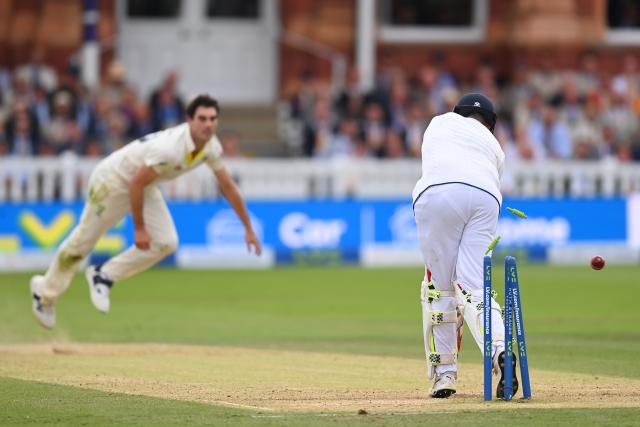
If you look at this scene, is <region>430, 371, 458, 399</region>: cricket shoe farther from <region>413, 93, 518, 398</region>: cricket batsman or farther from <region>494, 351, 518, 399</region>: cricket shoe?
<region>494, 351, 518, 399</region>: cricket shoe

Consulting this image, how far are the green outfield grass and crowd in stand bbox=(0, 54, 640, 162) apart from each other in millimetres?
2709

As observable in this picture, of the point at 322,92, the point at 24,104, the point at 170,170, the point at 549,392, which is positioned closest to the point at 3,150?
the point at 24,104

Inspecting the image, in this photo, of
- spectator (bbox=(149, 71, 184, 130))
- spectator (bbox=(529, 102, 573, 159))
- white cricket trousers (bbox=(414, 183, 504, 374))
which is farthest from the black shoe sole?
spectator (bbox=(529, 102, 573, 159))

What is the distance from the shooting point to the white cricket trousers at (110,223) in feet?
47.3

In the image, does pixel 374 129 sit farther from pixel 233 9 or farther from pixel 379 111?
pixel 233 9

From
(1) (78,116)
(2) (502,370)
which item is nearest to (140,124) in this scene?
(1) (78,116)

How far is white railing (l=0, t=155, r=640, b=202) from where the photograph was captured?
23828 mm

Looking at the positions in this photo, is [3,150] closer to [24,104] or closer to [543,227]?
[24,104]

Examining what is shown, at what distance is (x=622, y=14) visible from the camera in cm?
3253

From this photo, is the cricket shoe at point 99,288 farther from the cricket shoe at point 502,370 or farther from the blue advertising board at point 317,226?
the blue advertising board at point 317,226

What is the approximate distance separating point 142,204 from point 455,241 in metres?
4.39

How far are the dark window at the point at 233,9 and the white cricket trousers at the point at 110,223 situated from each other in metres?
16.5

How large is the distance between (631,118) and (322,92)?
5616 mm

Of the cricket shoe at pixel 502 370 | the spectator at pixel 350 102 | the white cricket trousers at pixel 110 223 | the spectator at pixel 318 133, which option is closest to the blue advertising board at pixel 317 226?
the spectator at pixel 318 133
